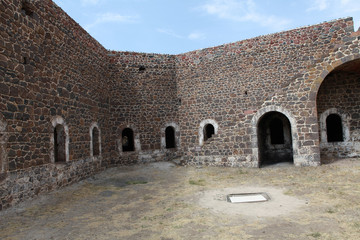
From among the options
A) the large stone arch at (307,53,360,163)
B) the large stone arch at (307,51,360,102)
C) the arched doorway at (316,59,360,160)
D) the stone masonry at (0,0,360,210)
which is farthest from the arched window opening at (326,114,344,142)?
the large stone arch at (307,51,360,102)

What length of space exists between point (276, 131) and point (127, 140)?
8.01 meters

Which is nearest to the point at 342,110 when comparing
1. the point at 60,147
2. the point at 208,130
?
the point at 208,130

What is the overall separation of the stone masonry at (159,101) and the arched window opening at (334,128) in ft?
0.24

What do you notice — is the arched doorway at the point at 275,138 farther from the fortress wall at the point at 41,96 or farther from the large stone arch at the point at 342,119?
the fortress wall at the point at 41,96

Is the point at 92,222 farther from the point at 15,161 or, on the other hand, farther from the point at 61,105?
the point at 61,105

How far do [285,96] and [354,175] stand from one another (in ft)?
13.0

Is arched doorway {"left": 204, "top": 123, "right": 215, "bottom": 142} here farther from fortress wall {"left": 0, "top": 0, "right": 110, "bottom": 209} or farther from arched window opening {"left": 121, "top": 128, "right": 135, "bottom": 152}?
fortress wall {"left": 0, "top": 0, "right": 110, "bottom": 209}

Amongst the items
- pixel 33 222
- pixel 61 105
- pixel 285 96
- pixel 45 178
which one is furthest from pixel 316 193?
pixel 61 105

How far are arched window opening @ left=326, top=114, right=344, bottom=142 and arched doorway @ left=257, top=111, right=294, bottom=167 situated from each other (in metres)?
1.88

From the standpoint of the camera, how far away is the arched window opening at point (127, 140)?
14518mm

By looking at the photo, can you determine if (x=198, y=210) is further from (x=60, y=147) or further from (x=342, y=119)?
(x=342, y=119)

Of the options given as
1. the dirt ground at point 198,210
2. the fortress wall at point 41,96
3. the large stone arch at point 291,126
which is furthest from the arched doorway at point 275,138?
the fortress wall at point 41,96

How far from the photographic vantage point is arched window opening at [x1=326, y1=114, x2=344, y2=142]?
12672 mm

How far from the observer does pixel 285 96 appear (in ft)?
36.3
